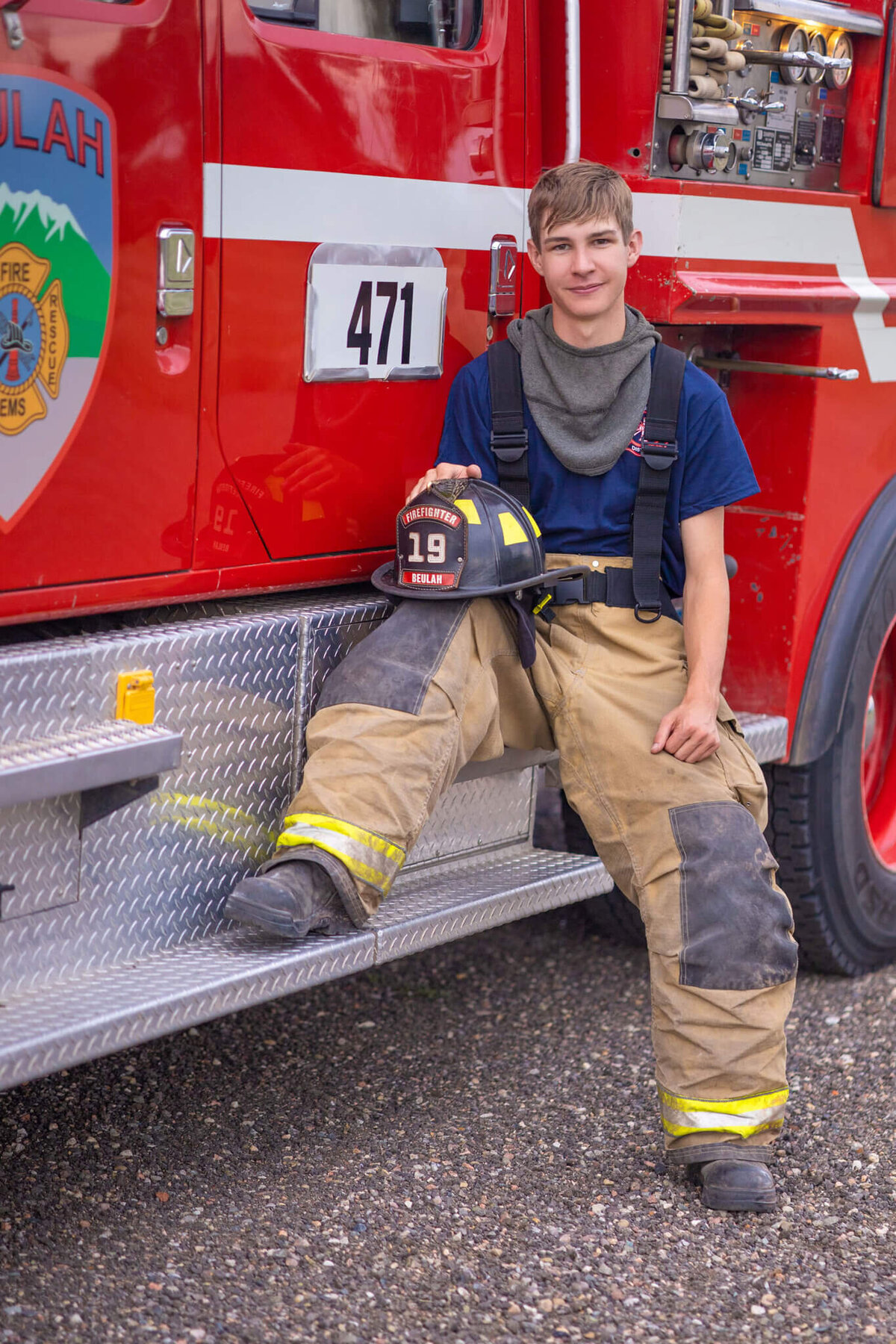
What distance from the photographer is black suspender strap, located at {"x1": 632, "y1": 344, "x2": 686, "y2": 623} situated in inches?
110

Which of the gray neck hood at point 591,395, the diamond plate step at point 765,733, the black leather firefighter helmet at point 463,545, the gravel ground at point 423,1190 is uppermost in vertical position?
the gray neck hood at point 591,395

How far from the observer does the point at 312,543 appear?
2789 millimetres

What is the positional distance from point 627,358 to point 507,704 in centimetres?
67

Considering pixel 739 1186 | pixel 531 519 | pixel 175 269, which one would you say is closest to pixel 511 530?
pixel 531 519

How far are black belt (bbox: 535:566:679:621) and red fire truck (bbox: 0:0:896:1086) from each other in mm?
344

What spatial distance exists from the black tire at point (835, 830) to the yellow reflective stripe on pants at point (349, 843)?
4.38 ft

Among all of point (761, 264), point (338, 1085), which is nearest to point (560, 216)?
point (761, 264)

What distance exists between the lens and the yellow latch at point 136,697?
2412 mm

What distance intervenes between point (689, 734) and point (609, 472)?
1.66 ft

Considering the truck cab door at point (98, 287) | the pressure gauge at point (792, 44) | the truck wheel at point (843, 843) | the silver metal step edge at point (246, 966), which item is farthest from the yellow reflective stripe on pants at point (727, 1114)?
the pressure gauge at point (792, 44)

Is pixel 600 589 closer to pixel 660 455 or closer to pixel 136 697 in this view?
pixel 660 455

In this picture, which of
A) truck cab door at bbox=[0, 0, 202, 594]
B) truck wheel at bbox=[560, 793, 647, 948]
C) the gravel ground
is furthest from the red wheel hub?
truck cab door at bbox=[0, 0, 202, 594]

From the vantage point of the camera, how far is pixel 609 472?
286 centimetres

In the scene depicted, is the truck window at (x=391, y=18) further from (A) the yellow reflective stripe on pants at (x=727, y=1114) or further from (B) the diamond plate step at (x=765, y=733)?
(A) the yellow reflective stripe on pants at (x=727, y=1114)
